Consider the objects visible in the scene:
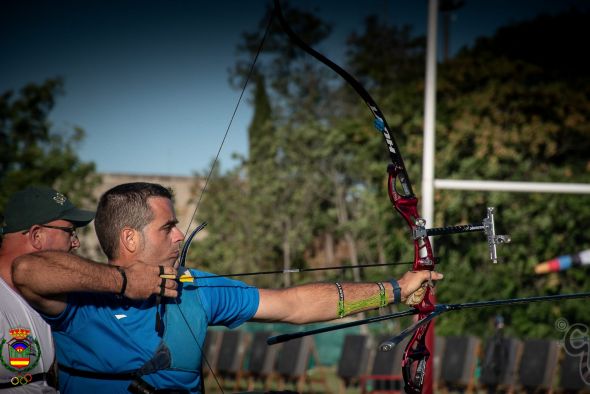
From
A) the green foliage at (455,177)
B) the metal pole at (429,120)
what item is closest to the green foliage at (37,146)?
the green foliage at (455,177)

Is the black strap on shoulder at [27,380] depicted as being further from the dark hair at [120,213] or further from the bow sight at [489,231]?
the bow sight at [489,231]

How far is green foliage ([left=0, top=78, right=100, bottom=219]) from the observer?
1414 cm

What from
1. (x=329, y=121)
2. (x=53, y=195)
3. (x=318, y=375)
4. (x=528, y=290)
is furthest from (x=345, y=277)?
(x=53, y=195)

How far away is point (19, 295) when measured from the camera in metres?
2.94

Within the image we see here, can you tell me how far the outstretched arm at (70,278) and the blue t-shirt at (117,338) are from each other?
0.15 meters

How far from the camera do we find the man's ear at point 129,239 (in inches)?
114

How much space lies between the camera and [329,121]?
800 inches

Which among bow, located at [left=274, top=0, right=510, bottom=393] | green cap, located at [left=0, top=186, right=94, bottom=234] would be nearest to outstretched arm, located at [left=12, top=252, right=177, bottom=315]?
green cap, located at [left=0, top=186, right=94, bottom=234]

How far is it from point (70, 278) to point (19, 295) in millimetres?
503

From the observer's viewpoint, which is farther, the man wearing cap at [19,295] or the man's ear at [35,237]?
the man's ear at [35,237]

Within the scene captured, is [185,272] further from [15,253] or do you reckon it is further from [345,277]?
[345,277]

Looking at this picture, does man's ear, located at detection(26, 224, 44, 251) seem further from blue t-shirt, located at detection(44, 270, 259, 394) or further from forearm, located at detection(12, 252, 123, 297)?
forearm, located at detection(12, 252, 123, 297)

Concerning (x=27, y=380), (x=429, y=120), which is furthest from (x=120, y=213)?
(x=429, y=120)

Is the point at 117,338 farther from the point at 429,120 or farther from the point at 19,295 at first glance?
the point at 429,120
